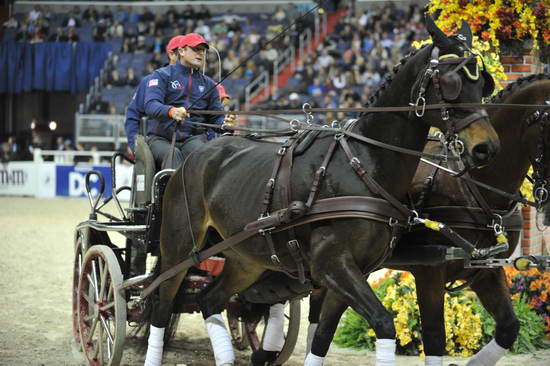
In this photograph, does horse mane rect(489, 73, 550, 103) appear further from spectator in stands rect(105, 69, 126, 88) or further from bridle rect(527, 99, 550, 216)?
spectator in stands rect(105, 69, 126, 88)

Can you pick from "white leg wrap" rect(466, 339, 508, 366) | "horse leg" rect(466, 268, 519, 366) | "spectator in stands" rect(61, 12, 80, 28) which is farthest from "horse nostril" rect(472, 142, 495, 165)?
"spectator in stands" rect(61, 12, 80, 28)

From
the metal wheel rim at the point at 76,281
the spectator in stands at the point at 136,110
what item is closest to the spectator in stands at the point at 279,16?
the spectator in stands at the point at 136,110

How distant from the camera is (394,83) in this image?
13.5 ft

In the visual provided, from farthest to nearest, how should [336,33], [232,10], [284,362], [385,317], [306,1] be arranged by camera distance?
1. [232,10]
2. [306,1]
3. [336,33]
4. [284,362]
5. [385,317]

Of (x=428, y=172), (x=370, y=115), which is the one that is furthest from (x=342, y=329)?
(x=370, y=115)

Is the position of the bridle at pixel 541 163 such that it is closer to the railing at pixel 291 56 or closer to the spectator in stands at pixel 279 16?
the railing at pixel 291 56

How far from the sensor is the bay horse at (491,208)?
4.61 metres

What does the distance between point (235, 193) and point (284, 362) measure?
1.58 metres

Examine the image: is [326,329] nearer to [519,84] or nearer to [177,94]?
[519,84]

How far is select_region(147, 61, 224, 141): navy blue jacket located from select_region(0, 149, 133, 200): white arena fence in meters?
13.4

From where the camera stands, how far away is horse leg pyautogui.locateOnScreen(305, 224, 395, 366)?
12.4 feet

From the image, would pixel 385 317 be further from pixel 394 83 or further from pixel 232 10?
pixel 232 10

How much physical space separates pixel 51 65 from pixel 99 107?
4823 millimetres

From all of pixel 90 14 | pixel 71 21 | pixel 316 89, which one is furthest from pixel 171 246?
pixel 90 14
